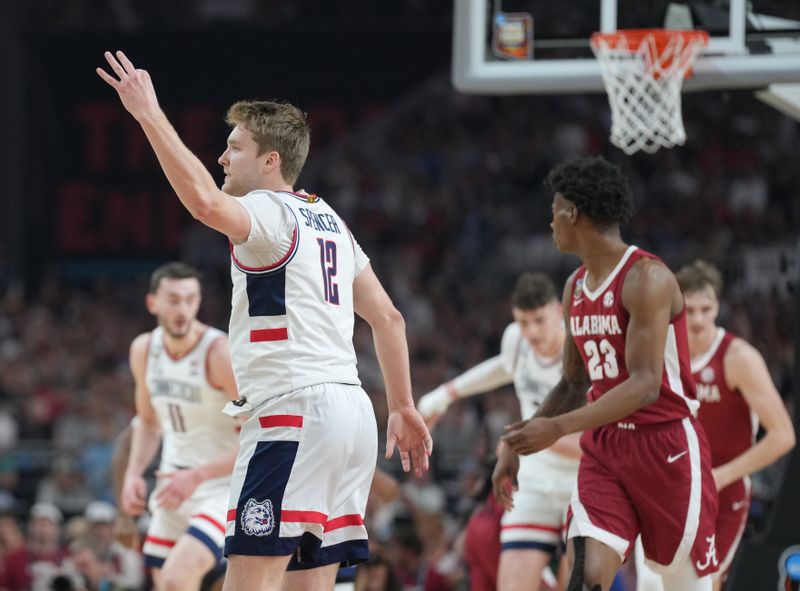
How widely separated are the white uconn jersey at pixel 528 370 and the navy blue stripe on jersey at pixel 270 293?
125 inches

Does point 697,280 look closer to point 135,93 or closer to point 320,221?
point 320,221

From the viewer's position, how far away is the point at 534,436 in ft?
17.0

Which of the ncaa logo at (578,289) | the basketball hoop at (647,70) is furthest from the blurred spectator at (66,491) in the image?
the ncaa logo at (578,289)

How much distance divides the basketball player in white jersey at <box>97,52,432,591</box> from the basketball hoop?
3268 millimetres

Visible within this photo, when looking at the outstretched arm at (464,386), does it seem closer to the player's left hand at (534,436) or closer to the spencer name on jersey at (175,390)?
the spencer name on jersey at (175,390)

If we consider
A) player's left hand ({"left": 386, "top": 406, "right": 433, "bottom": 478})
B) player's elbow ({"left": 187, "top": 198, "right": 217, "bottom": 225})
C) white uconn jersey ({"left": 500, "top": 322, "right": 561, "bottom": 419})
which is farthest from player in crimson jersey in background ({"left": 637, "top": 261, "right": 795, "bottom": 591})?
player's elbow ({"left": 187, "top": 198, "right": 217, "bottom": 225})

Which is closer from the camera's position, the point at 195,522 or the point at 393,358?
the point at 393,358

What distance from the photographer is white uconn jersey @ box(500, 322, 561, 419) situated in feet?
25.3

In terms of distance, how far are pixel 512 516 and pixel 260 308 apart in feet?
11.3

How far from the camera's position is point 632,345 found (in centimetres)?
532

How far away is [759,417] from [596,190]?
212cm

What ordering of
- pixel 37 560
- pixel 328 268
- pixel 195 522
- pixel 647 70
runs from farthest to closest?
pixel 37 560 → pixel 647 70 → pixel 195 522 → pixel 328 268

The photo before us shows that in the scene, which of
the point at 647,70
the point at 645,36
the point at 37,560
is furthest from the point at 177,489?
the point at 37,560

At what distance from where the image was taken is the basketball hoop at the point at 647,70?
7707 mm
